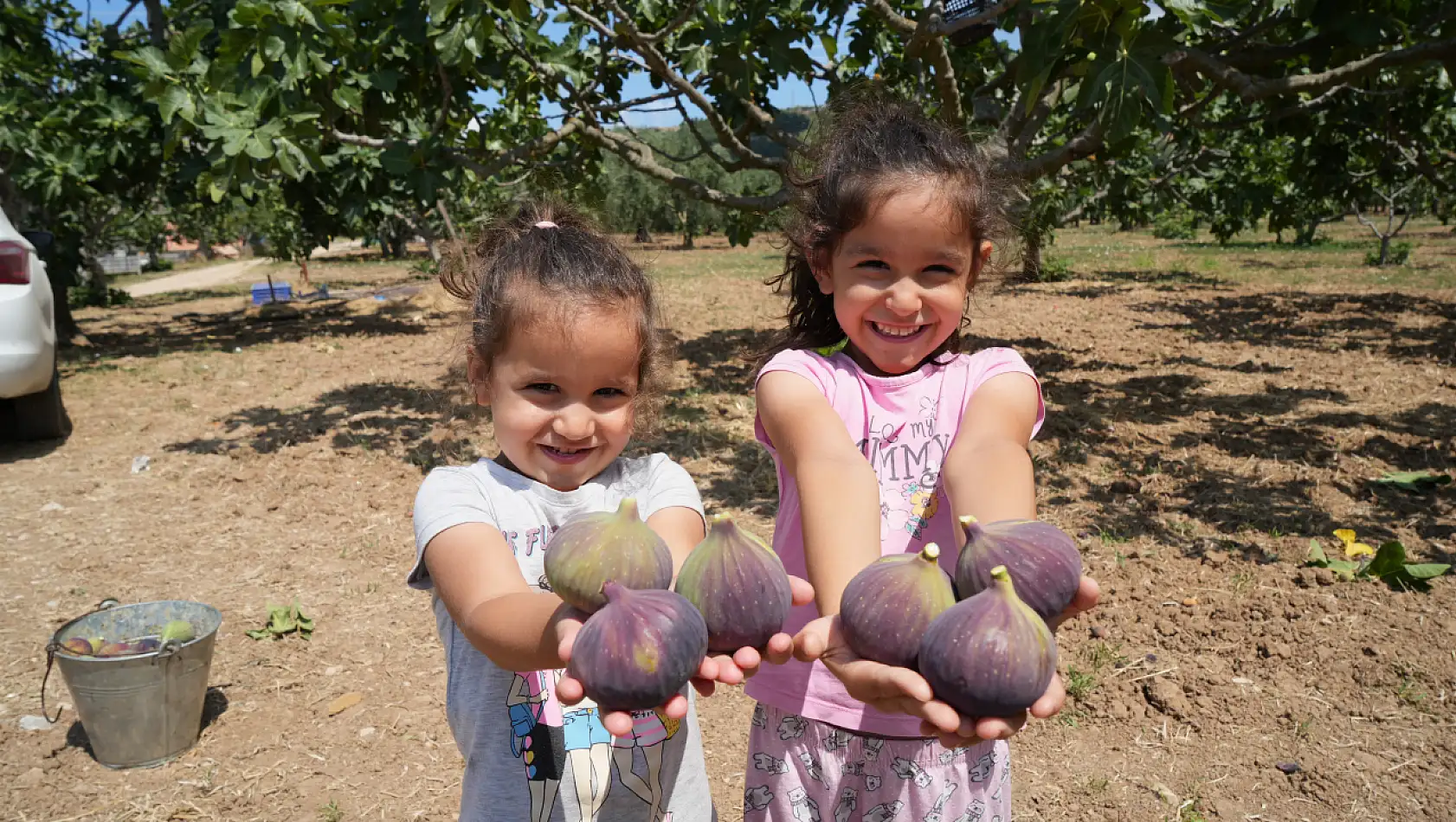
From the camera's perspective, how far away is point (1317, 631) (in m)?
3.57

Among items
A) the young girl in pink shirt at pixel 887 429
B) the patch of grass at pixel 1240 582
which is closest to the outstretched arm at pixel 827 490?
the young girl in pink shirt at pixel 887 429

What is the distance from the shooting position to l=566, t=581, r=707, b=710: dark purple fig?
1098 millimetres

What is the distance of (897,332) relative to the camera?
173 centimetres

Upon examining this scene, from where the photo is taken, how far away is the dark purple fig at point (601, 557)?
120 cm

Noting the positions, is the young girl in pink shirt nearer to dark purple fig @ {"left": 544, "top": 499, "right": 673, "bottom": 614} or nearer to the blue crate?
dark purple fig @ {"left": 544, "top": 499, "right": 673, "bottom": 614}

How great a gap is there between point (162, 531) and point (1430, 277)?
19.3 meters

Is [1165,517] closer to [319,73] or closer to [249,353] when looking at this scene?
[319,73]

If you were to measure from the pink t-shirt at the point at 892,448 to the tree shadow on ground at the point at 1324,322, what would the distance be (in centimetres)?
883

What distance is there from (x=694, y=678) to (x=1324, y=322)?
12.4m

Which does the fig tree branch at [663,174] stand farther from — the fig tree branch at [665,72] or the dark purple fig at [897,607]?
the dark purple fig at [897,607]

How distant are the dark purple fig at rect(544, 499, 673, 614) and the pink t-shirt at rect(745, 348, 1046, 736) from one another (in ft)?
1.91

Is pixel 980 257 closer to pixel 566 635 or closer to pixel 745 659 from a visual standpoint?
pixel 745 659

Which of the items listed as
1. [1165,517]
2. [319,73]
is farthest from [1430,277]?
[319,73]

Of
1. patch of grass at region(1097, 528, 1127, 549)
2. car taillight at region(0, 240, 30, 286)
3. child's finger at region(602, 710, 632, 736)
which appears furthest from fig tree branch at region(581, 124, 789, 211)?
child's finger at region(602, 710, 632, 736)
